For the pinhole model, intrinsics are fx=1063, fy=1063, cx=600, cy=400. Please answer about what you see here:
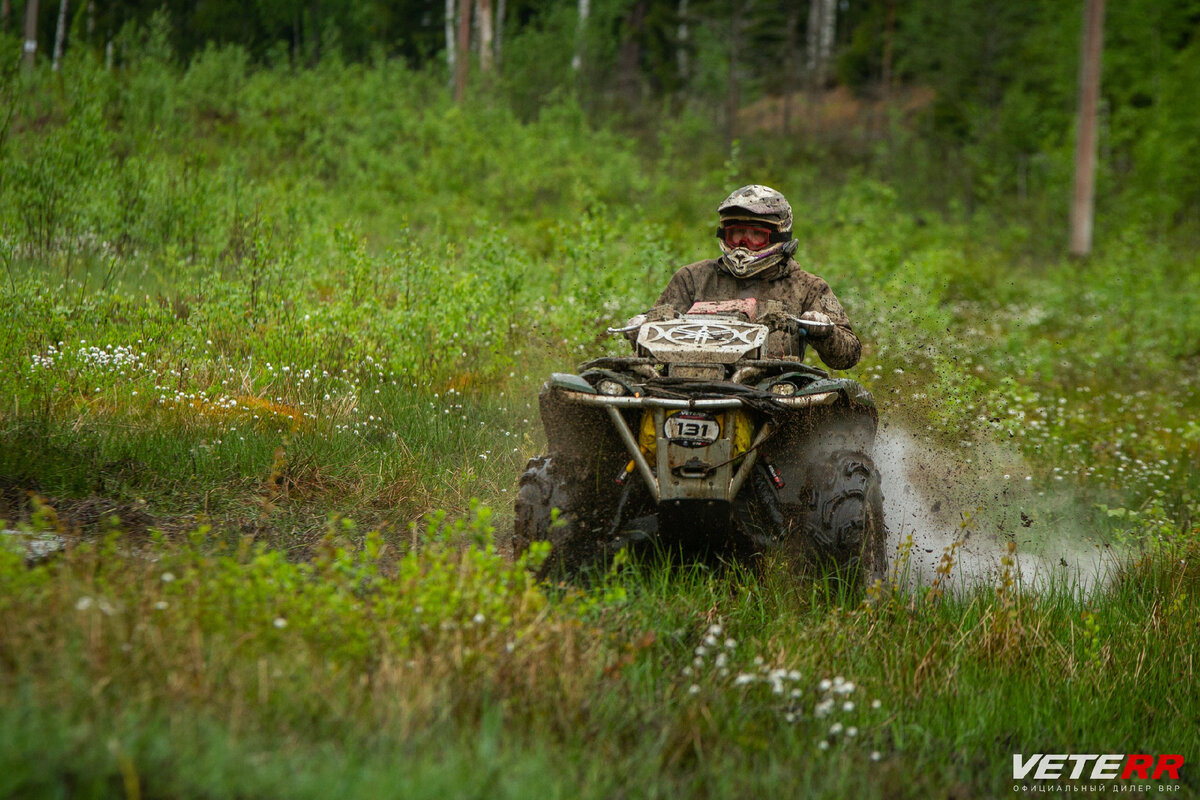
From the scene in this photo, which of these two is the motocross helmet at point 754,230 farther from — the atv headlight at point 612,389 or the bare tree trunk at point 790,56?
the bare tree trunk at point 790,56

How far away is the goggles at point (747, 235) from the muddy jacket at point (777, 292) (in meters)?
0.19

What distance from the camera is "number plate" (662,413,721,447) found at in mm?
5219

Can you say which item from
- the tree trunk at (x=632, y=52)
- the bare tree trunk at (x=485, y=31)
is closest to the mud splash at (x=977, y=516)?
the bare tree trunk at (x=485, y=31)

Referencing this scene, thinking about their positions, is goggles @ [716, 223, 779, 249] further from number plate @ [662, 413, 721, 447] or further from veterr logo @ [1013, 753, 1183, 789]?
veterr logo @ [1013, 753, 1183, 789]

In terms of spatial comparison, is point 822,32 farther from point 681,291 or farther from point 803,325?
point 803,325

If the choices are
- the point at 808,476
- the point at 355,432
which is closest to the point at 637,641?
the point at 808,476

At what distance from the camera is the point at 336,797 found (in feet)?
10.0

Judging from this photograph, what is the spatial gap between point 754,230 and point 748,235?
0.18ft

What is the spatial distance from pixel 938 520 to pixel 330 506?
14.5 feet

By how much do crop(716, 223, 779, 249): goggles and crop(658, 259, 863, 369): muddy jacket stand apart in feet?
0.61

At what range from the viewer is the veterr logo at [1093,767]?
14.4 ft

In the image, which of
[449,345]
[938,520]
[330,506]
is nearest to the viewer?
[330,506]

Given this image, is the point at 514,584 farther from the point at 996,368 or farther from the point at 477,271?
the point at 996,368

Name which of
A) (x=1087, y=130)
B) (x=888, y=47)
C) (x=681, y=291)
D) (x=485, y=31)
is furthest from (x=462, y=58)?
(x=681, y=291)
